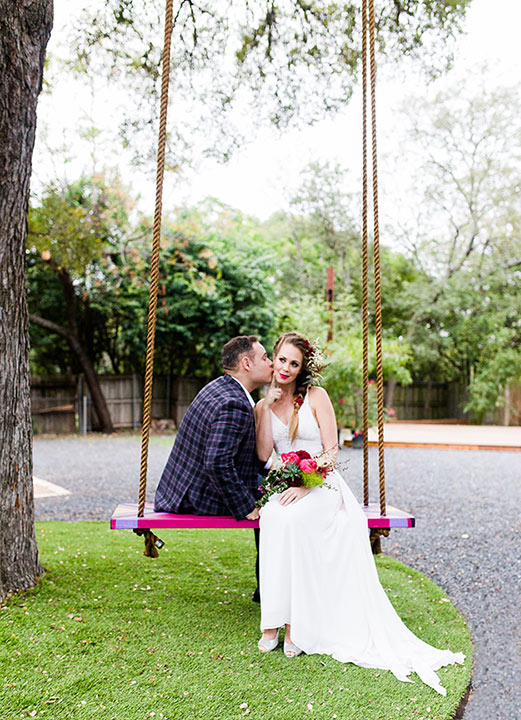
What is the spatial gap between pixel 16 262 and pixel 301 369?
62.0 inches

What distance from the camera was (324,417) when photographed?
10.5ft

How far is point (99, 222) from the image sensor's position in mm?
11961

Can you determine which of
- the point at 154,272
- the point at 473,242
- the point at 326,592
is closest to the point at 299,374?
the point at 154,272

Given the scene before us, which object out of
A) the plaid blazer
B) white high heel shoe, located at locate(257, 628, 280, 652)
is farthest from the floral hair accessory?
white high heel shoe, located at locate(257, 628, 280, 652)

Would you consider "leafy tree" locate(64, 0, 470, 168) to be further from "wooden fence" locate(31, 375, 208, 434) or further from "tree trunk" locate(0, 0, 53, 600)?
"wooden fence" locate(31, 375, 208, 434)

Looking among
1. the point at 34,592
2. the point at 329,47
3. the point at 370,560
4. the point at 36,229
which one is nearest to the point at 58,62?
the point at 329,47

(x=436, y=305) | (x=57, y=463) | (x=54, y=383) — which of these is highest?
(x=436, y=305)

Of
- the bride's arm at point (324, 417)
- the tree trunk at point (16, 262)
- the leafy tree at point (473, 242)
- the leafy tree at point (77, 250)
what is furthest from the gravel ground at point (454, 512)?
the leafy tree at point (473, 242)

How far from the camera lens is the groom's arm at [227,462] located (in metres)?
3.02

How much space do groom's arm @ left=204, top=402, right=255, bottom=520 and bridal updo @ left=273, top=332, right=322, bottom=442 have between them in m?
0.31

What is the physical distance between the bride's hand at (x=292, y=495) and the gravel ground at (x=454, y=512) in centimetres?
105

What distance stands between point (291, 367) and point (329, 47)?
4271mm

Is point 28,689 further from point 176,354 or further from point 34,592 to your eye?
point 176,354

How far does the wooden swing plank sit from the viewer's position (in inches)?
119
